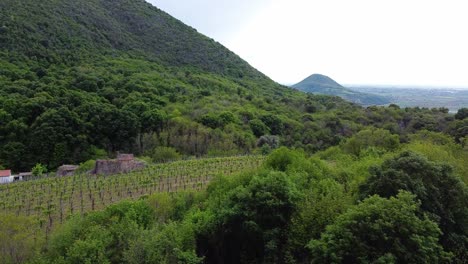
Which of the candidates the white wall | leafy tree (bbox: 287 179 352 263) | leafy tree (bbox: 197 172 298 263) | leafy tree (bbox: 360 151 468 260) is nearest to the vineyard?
leafy tree (bbox: 197 172 298 263)

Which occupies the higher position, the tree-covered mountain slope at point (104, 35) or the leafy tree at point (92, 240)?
the tree-covered mountain slope at point (104, 35)

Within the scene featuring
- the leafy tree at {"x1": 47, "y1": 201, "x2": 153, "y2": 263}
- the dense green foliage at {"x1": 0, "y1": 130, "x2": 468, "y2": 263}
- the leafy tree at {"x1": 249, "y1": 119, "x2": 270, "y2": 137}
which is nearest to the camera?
the dense green foliage at {"x1": 0, "y1": 130, "x2": 468, "y2": 263}

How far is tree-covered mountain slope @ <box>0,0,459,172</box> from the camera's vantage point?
49.9 m

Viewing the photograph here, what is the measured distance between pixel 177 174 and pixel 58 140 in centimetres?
2443

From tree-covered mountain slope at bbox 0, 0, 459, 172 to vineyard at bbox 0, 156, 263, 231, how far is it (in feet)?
42.0

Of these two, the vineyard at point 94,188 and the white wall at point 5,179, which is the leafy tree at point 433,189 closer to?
the vineyard at point 94,188

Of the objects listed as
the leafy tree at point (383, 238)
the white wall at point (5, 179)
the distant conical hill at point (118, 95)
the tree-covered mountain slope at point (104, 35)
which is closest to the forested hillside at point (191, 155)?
the leafy tree at point (383, 238)

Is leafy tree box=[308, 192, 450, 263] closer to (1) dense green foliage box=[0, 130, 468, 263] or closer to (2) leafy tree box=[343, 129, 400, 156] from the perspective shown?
(1) dense green foliage box=[0, 130, 468, 263]

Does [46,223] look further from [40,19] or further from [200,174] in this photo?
[40,19]

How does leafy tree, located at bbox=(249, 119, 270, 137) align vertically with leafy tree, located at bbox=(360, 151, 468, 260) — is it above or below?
below

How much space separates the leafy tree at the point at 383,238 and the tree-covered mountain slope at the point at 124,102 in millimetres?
33154

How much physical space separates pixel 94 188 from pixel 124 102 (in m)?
30.4

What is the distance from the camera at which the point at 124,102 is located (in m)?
57.8

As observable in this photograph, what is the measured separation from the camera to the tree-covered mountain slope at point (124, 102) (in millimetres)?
49875
